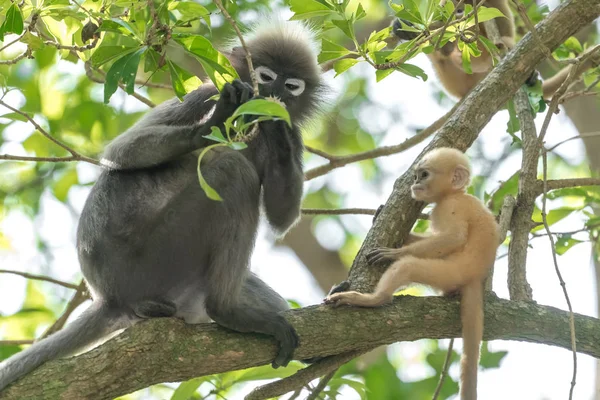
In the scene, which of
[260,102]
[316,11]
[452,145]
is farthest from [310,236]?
[260,102]

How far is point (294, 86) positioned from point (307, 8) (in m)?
1.30

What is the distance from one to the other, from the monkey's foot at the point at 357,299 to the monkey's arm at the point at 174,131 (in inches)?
A: 40.6

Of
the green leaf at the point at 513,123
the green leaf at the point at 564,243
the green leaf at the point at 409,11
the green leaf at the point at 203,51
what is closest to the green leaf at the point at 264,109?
the green leaf at the point at 203,51

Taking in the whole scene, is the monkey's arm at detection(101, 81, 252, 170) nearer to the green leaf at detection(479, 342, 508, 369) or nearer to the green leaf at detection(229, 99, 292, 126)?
the green leaf at detection(229, 99, 292, 126)

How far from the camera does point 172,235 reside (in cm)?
410

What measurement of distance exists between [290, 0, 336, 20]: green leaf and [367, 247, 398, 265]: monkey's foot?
1.21 m

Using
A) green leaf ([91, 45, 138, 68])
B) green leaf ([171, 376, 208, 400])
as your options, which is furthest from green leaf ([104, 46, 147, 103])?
green leaf ([171, 376, 208, 400])

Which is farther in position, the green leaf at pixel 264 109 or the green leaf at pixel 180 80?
the green leaf at pixel 180 80

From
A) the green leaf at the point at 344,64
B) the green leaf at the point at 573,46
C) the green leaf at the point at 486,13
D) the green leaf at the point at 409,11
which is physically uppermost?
the green leaf at the point at 573,46

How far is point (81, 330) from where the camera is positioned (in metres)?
4.05

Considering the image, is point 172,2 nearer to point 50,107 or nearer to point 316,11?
point 316,11

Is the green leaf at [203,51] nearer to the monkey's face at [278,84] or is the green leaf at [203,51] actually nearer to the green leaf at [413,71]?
the green leaf at [413,71]

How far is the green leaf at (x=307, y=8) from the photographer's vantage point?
3.62 metres

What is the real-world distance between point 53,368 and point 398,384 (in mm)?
1656
